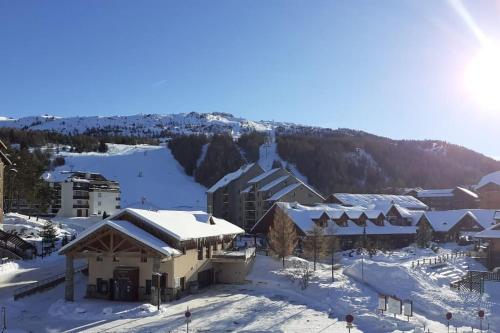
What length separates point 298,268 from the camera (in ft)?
128

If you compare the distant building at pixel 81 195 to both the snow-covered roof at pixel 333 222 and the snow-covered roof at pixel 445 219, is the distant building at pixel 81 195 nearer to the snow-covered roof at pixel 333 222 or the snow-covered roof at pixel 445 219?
the snow-covered roof at pixel 333 222

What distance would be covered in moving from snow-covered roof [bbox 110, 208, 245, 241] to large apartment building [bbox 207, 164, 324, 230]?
28.5 m

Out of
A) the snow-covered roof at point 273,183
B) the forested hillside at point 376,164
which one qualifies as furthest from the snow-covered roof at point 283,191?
the forested hillside at point 376,164

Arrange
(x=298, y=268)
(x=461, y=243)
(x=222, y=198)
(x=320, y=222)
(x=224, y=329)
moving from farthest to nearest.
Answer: (x=222, y=198) → (x=461, y=243) → (x=320, y=222) → (x=298, y=268) → (x=224, y=329)

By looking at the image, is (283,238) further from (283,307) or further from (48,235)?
(48,235)

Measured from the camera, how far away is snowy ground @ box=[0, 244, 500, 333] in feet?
77.9

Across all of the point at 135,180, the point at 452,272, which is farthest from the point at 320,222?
the point at 135,180

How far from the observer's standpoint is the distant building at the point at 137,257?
28.5m

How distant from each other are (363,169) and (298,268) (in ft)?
420

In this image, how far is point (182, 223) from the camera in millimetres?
34281

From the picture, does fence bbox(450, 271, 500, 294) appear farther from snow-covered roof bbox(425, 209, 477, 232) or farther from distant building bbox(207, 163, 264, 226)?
distant building bbox(207, 163, 264, 226)

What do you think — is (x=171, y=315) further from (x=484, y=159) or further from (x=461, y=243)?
(x=484, y=159)

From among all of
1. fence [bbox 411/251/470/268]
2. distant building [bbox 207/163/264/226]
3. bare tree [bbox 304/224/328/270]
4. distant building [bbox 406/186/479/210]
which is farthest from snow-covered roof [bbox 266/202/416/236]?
distant building [bbox 406/186/479/210]

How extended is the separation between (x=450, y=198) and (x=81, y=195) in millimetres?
70324
